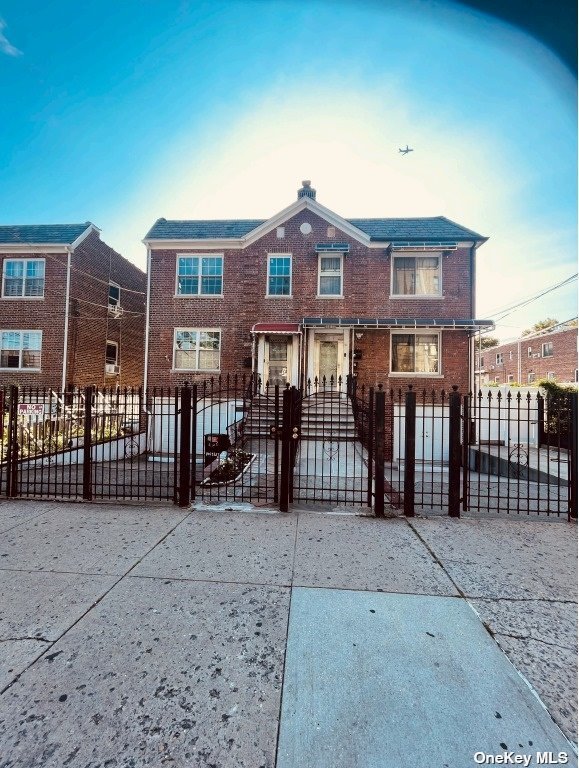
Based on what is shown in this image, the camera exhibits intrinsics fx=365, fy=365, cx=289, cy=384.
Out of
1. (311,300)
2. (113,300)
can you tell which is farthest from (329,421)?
(113,300)

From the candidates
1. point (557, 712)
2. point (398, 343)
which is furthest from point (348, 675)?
point (398, 343)

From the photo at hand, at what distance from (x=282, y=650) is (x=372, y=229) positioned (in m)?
16.5

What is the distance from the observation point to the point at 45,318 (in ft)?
54.7

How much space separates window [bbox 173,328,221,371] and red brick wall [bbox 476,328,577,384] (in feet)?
75.5

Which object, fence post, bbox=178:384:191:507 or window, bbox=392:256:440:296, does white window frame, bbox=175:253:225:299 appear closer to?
window, bbox=392:256:440:296

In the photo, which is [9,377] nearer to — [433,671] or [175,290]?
[175,290]

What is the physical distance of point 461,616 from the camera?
10.1ft

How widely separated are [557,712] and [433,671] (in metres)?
0.69

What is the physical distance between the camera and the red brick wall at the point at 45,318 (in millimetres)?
16422

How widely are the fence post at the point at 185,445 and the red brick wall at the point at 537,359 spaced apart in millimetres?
27384

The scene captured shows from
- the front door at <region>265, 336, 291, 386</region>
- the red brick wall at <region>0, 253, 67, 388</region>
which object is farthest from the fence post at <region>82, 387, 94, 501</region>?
the red brick wall at <region>0, 253, 67, 388</region>

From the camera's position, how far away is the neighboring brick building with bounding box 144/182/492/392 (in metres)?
14.7

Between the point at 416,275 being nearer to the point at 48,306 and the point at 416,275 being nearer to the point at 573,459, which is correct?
the point at 573,459

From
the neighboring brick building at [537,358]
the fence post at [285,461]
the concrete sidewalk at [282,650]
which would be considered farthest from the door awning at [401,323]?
the neighboring brick building at [537,358]
